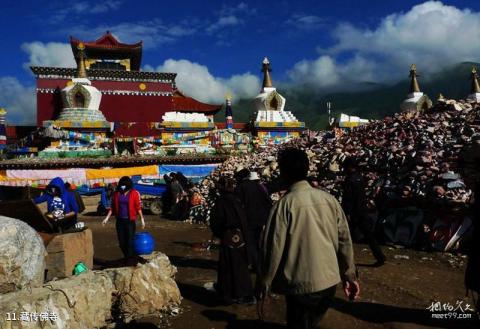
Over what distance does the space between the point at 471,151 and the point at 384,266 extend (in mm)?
3389

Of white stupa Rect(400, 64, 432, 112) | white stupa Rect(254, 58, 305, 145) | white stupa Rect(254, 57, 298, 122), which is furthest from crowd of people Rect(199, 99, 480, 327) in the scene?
white stupa Rect(400, 64, 432, 112)

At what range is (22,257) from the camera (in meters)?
3.65

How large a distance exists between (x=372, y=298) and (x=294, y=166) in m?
2.97

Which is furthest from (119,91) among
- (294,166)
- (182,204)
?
(294,166)

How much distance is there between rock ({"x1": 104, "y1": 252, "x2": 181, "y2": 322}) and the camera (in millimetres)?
4297

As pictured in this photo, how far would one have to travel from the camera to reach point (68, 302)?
142 inches

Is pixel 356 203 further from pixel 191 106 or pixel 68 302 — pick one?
pixel 191 106

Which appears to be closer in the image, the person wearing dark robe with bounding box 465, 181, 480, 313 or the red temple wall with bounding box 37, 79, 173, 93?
the person wearing dark robe with bounding box 465, 181, 480, 313

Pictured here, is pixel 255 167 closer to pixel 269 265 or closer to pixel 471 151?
pixel 471 151

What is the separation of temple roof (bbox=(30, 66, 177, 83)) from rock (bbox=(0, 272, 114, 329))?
26.8 m

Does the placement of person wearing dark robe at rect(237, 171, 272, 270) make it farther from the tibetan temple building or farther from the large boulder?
the tibetan temple building

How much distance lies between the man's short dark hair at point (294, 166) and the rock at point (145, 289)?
2.66 metres

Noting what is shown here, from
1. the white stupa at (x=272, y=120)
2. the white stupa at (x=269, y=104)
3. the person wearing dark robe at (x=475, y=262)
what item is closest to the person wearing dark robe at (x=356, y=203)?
the person wearing dark robe at (x=475, y=262)

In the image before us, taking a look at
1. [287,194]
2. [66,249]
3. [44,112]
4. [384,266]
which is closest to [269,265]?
[287,194]
